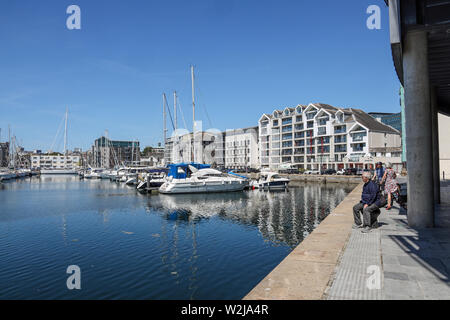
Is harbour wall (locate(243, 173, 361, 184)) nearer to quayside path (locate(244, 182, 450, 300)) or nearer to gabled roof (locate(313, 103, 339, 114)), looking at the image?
gabled roof (locate(313, 103, 339, 114))

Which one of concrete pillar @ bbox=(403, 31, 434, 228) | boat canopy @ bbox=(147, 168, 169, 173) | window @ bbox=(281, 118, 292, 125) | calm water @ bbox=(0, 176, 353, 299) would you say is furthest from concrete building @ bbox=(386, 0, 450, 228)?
window @ bbox=(281, 118, 292, 125)

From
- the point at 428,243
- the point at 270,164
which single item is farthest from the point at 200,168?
the point at 270,164

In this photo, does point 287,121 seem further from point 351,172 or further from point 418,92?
point 418,92

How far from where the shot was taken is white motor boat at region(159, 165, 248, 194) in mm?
41312

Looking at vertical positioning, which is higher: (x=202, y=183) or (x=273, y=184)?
(x=202, y=183)

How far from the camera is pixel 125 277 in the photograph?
1059 centimetres

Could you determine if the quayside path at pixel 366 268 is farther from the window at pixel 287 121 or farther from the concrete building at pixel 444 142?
the window at pixel 287 121

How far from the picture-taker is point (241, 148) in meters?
118

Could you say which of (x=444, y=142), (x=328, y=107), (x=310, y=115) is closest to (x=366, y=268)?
(x=444, y=142)

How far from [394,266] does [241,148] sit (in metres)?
112

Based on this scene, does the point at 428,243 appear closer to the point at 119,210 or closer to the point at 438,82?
the point at 438,82

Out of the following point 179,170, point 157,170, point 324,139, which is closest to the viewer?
point 179,170

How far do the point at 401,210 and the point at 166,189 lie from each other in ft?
102
